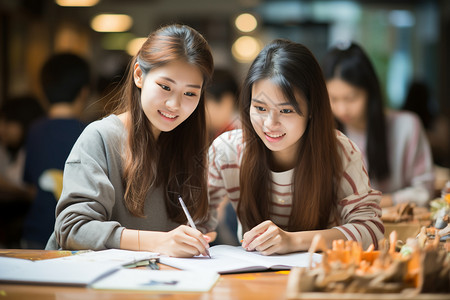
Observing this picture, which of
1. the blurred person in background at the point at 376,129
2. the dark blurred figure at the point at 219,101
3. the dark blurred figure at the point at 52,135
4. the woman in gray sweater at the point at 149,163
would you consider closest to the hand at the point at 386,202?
the blurred person in background at the point at 376,129

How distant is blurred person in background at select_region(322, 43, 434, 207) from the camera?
285cm

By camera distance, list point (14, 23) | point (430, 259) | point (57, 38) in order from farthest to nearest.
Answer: point (57, 38)
point (14, 23)
point (430, 259)

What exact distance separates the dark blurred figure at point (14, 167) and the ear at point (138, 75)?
253 centimetres

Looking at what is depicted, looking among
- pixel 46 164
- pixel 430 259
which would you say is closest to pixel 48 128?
pixel 46 164

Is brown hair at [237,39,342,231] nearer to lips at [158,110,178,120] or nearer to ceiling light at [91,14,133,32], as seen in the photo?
lips at [158,110,178,120]

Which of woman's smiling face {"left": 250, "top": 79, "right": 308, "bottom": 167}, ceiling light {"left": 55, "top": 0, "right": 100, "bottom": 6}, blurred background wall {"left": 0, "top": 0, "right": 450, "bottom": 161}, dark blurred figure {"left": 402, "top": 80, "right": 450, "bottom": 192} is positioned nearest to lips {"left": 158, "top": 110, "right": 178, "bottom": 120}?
woman's smiling face {"left": 250, "top": 79, "right": 308, "bottom": 167}

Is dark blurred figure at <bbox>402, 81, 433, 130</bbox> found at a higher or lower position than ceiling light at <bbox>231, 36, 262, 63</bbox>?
lower

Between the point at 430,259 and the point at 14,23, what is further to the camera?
the point at 14,23

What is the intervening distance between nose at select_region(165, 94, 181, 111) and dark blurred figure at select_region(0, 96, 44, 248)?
2653 mm

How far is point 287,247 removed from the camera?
1.61 m

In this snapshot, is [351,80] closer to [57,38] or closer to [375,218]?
[375,218]

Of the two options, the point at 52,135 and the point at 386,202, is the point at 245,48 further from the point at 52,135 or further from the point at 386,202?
the point at 386,202

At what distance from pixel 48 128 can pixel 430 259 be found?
2.32 m

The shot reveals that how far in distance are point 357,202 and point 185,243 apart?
2.04 ft
